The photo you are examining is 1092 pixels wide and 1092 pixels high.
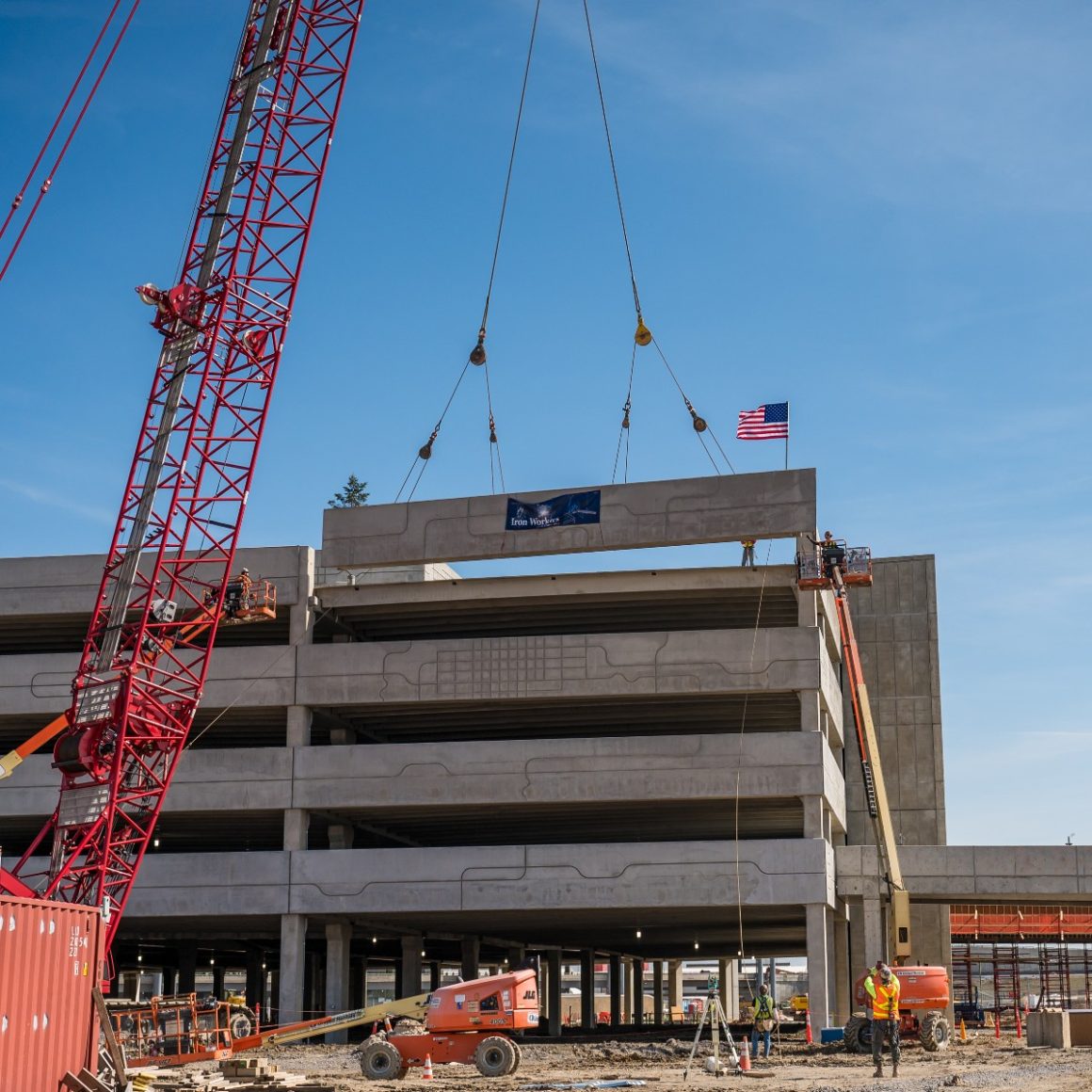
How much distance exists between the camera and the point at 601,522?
177 feet

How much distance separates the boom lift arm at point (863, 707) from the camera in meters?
47.6

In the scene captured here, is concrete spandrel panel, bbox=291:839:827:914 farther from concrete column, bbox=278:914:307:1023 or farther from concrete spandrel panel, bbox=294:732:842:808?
concrete spandrel panel, bbox=294:732:842:808

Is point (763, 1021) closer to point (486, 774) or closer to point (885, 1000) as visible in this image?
point (885, 1000)

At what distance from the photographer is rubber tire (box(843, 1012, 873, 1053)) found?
37.7 m

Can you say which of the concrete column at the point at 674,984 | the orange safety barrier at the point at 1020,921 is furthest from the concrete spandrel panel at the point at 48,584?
the concrete column at the point at 674,984

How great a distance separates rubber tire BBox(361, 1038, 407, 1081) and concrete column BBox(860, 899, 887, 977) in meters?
21.6

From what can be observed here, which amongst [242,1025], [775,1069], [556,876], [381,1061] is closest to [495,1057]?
[381,1061]

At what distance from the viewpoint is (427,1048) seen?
110 feet

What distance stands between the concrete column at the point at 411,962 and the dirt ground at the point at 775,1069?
17.7 meters

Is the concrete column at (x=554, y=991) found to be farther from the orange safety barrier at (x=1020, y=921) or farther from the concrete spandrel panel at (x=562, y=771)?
the concrete spandrel panel at (x=562, y=771)

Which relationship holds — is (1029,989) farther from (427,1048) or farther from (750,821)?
(427,1048)

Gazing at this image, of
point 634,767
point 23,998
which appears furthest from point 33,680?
point 23,998

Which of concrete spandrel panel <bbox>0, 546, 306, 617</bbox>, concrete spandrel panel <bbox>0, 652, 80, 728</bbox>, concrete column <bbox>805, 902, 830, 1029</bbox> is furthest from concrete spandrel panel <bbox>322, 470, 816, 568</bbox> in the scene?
concrete column <bbox>805, 902, 830, 1029</bbox>

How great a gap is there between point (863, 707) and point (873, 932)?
28.8 feet
